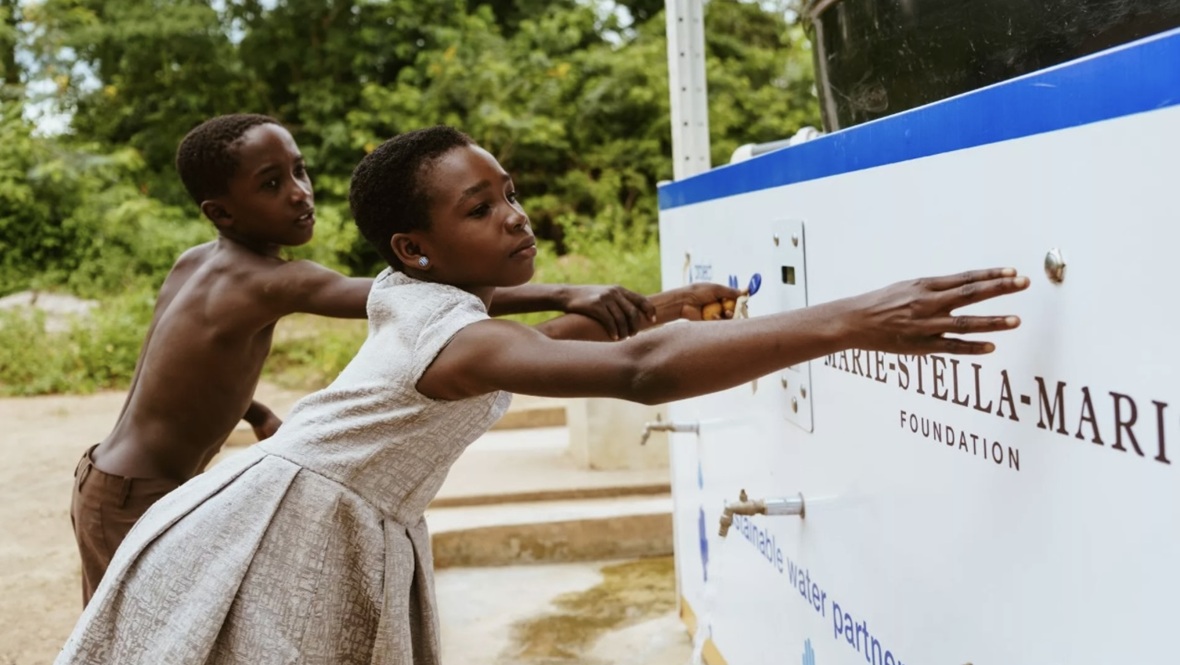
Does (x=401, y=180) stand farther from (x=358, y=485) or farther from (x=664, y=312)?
(x=664, y=312)

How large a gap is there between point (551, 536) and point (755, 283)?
2.35 meters

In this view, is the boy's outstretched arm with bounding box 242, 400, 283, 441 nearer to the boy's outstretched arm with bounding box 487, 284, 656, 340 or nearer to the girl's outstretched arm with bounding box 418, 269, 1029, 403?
the boy's outstretched arm with bounding box 487, 284, 656, 340

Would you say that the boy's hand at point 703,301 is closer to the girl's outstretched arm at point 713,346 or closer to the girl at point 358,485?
the girl at point 358,485

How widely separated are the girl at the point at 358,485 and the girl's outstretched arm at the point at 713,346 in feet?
0.09

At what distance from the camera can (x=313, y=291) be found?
6.94 ft

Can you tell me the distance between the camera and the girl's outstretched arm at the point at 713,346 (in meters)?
1.10

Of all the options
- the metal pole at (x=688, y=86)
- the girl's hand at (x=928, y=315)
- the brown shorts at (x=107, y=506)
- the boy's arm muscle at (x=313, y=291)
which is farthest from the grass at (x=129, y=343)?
the girl's hand at (x=928, y=315)

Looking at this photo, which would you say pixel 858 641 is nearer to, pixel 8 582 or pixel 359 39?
pixel 8 582

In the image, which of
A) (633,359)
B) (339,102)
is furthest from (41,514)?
(339,102)

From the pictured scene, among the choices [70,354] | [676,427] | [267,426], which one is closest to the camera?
[267,426]

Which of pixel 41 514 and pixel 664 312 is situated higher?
pixel 664 312

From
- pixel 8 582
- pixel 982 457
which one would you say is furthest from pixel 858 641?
pixel 8 582

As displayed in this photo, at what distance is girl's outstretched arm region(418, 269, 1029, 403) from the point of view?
3.62 feet

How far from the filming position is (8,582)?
414cm
